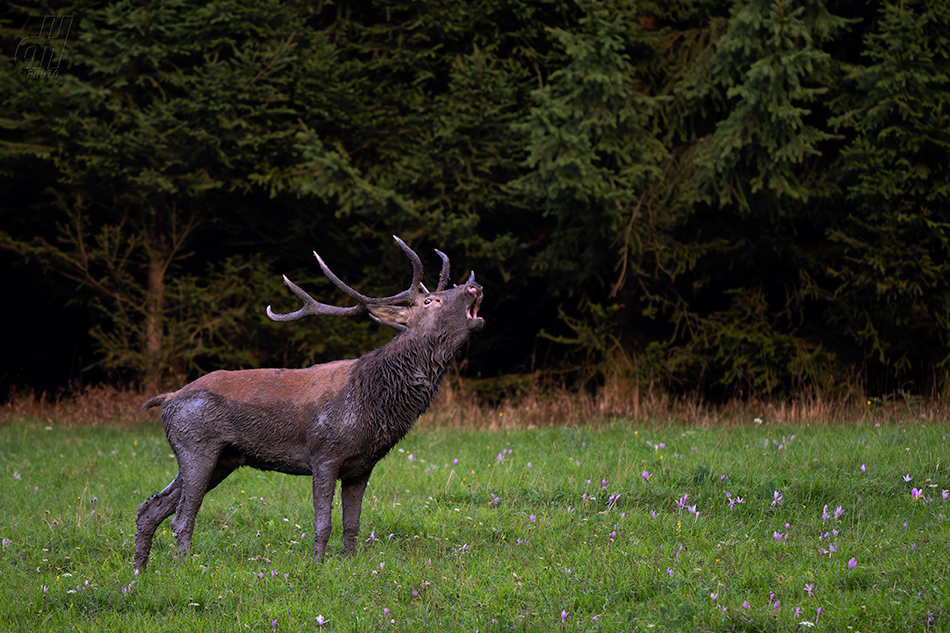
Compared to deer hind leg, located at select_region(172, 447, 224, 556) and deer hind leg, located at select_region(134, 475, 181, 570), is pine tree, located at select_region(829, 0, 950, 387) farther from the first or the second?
deer hind leg, located at select_region(134, 475, 181, 570)

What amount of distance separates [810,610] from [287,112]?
11271 mm

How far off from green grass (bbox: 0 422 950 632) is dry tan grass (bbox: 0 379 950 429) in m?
1.15

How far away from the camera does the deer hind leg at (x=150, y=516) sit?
20.2 ft

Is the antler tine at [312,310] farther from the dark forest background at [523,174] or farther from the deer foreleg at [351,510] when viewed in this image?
the dark forest background at [523,174]

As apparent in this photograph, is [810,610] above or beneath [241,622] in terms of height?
above

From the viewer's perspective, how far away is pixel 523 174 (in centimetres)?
1453

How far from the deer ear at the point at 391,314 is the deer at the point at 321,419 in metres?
0.02

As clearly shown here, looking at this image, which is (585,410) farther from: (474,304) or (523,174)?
(474,304)

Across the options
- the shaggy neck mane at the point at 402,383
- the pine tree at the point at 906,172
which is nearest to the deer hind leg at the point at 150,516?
the shaggy neck mane at the point at 402,383

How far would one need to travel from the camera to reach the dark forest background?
11914 millimetres

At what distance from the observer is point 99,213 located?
54.7 ft

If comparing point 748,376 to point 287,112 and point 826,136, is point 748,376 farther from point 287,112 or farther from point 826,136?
point 287,112

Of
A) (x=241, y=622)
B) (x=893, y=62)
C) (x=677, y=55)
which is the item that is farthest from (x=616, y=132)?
(x=241, y=622)

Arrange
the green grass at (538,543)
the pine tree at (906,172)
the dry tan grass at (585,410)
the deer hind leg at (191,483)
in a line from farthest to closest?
the pine tree at (906,172)
the dry tan grass at (585,410)
the deer hind leg at (191,483)
the green grass at (538,543)
